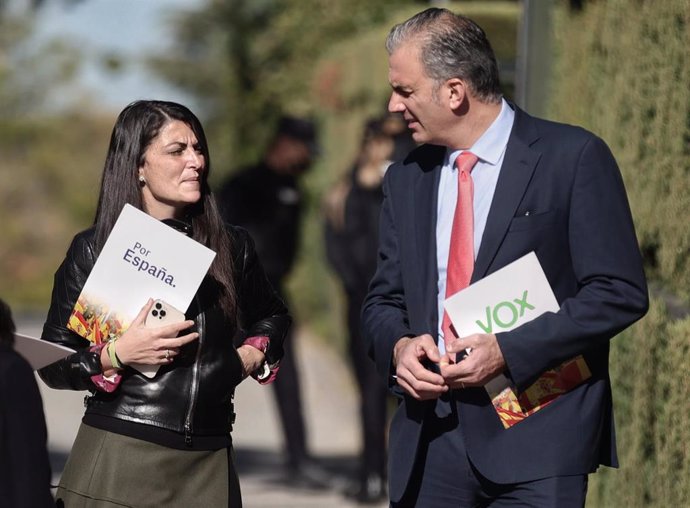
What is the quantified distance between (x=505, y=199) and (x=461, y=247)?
0.19 m

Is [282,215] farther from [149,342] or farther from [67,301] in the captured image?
[149,342]

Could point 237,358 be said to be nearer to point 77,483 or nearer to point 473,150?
point 77,483

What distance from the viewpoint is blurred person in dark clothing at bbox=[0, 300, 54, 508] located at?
11.4ft

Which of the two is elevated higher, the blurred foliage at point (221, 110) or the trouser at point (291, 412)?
the blurred foliage at point (221, 110)

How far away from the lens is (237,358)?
14.0ft

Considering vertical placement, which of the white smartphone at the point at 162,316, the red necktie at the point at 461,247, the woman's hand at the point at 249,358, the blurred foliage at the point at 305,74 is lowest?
the woman's hand at the point at 249,358

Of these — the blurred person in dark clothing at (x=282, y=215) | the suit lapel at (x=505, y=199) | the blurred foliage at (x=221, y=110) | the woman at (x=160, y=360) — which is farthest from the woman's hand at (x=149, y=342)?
the blurred foliage at (x=221, y=110)

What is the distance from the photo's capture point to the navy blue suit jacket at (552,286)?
155 inches

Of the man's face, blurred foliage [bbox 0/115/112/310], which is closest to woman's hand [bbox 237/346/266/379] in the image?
the man's face

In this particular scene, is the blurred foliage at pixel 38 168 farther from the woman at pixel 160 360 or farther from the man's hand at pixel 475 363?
the man's hand at pixel 475 363

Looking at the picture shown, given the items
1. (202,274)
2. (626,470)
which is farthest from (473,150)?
(626,470)

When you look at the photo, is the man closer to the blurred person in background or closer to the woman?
the woman

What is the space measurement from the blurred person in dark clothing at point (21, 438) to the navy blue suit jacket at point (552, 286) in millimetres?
1096

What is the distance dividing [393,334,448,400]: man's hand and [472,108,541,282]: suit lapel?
247mm
